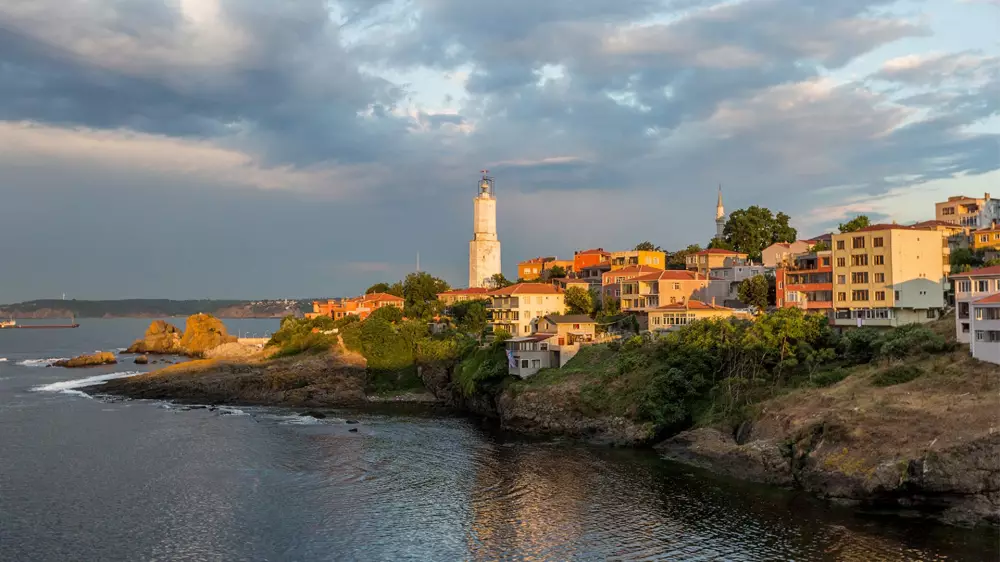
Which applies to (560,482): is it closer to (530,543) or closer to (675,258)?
(530,543)

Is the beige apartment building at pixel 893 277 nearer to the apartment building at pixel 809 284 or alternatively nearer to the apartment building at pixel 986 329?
the apartment building at pixel 809 284

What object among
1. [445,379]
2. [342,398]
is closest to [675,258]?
[445,379]

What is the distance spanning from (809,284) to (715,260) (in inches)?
874

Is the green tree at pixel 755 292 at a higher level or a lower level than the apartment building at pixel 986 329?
higher

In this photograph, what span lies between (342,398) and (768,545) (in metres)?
51.6

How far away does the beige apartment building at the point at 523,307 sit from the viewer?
75.1 metres

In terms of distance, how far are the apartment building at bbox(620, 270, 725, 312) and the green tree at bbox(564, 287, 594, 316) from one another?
13.1ft

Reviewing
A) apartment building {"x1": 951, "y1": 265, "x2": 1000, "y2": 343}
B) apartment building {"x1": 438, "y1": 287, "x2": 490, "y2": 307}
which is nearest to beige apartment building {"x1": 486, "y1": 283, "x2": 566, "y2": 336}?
apartment building {"x1": 438, "y1": 287, "x2": 490, "y2": 307}

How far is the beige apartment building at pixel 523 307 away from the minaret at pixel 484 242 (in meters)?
33.0

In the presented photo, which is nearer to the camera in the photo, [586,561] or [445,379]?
[586,561]

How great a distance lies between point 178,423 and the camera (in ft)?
196

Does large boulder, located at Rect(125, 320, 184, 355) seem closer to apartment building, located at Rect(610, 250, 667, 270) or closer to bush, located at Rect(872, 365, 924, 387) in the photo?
apartment building, located at Rect(610, 250, 667, 270)

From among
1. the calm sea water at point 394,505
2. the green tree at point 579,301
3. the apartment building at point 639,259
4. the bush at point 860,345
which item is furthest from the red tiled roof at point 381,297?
the bush at point 860,345

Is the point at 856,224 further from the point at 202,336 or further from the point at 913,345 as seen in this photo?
the point at 202,336
